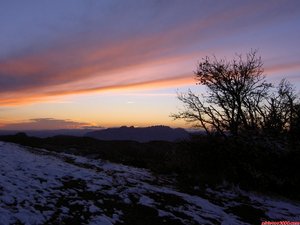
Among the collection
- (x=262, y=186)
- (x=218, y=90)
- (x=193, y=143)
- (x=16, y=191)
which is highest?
(x=218, y=90)

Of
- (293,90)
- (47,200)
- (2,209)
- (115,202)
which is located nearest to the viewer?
(2,209)

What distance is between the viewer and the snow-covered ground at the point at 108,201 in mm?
8969

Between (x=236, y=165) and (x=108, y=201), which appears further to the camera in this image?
(x=236, y=165)

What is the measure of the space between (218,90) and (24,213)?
73.8ft

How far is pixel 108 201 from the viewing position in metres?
10.8

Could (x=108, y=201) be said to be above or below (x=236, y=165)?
below

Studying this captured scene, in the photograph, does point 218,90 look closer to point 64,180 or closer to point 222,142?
point 222,142

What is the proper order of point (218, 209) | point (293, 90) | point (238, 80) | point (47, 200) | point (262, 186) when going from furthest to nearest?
point (293, 90) < point (238, 80) < point (262, 186) < point (218, 209) < point (47, 200)

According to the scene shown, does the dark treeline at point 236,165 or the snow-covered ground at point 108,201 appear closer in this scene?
the snow-covered ground at point 108,201

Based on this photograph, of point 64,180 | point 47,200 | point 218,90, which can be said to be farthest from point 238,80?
point 47,200

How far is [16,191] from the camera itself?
32.8 ft

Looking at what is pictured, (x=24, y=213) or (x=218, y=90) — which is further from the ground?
(x=218, y=90)

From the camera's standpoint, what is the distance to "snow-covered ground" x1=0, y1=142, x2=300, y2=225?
897 centimetres

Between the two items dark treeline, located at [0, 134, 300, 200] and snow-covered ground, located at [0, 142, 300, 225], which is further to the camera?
dark treeline, located at [0, 134, 300, 200]
